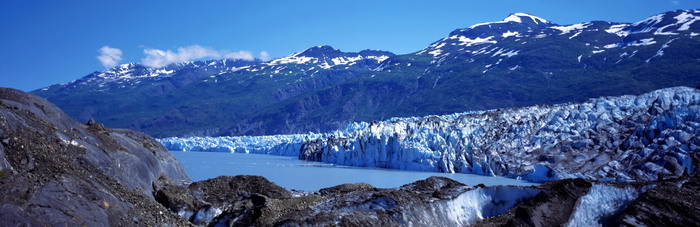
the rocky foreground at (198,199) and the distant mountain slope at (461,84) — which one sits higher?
the distant mountain slope at (461,84)

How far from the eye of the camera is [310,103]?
6299 inches

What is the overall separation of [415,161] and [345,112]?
354 ft

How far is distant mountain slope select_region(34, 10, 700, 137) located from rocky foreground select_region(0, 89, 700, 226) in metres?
93.3

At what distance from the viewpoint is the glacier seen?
91.5ft

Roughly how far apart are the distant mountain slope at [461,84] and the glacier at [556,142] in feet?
209

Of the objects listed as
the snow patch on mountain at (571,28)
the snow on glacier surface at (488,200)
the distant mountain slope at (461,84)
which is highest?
the snow patch on mountain at (571,28)

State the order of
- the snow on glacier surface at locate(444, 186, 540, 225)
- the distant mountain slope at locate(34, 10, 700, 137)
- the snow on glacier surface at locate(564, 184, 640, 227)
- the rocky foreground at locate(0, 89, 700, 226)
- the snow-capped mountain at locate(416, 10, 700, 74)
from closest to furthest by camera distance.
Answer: the rocky foreground at locate(0, 89, 700, 226) < the snow on glacier surface at locate(564, 184, 640, 227) < the snow on glacier surface at locate(444, 186, 540, 225) < the distant mountain slope at locate(34, 10, 700, 137) < the snow-capped mountain at locate(416, 10, 700, 74)

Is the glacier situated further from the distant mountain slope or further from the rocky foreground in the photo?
the distant mountain slope

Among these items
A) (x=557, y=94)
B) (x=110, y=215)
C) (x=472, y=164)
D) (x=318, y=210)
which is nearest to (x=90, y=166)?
(x=110, y=215)

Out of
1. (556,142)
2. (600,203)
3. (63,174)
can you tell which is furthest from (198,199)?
(556,142)

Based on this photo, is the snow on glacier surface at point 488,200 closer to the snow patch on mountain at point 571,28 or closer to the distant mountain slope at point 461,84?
the distant mountain slope at point 461,84

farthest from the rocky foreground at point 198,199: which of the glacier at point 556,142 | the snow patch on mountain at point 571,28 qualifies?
the snow patch on mountain at point 571,28

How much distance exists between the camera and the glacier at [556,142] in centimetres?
2789

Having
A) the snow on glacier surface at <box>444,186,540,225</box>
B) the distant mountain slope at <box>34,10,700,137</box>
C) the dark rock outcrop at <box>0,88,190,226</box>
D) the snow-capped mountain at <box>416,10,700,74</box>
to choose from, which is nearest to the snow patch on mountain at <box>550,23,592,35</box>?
the snow-capped mountain at <box>416,10,700,74</box>
